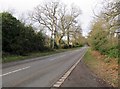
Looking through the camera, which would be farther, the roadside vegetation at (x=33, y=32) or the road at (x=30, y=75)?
the roadside vegetation at (x=33, y=32)

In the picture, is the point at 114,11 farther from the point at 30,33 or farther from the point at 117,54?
the point at 30,33

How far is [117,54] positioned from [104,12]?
8.72m

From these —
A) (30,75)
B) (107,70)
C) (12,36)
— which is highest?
(12,36)

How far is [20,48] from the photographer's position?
3753 centimetres

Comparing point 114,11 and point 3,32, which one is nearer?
point 114,11

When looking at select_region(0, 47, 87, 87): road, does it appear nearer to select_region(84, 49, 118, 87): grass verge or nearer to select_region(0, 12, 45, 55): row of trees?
select_region(84, 49, 118, 87): grass verge

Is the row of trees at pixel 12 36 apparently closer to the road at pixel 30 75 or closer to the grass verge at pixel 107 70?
the grass verge at pixel 107 70

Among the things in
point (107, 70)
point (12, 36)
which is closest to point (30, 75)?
point (107, 70)

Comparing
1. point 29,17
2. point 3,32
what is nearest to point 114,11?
point 3,32

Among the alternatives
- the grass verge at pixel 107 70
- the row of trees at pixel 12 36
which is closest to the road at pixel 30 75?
the grass verge at pixel 107 70

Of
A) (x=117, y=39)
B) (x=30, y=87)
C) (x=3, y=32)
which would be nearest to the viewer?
(x=30, y=87)

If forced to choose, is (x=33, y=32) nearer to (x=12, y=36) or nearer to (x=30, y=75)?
(x=12, y=36)

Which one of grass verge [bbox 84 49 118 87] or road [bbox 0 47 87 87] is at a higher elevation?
road [bbox 0 47 87 87]

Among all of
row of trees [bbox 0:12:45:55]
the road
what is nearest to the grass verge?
the road
